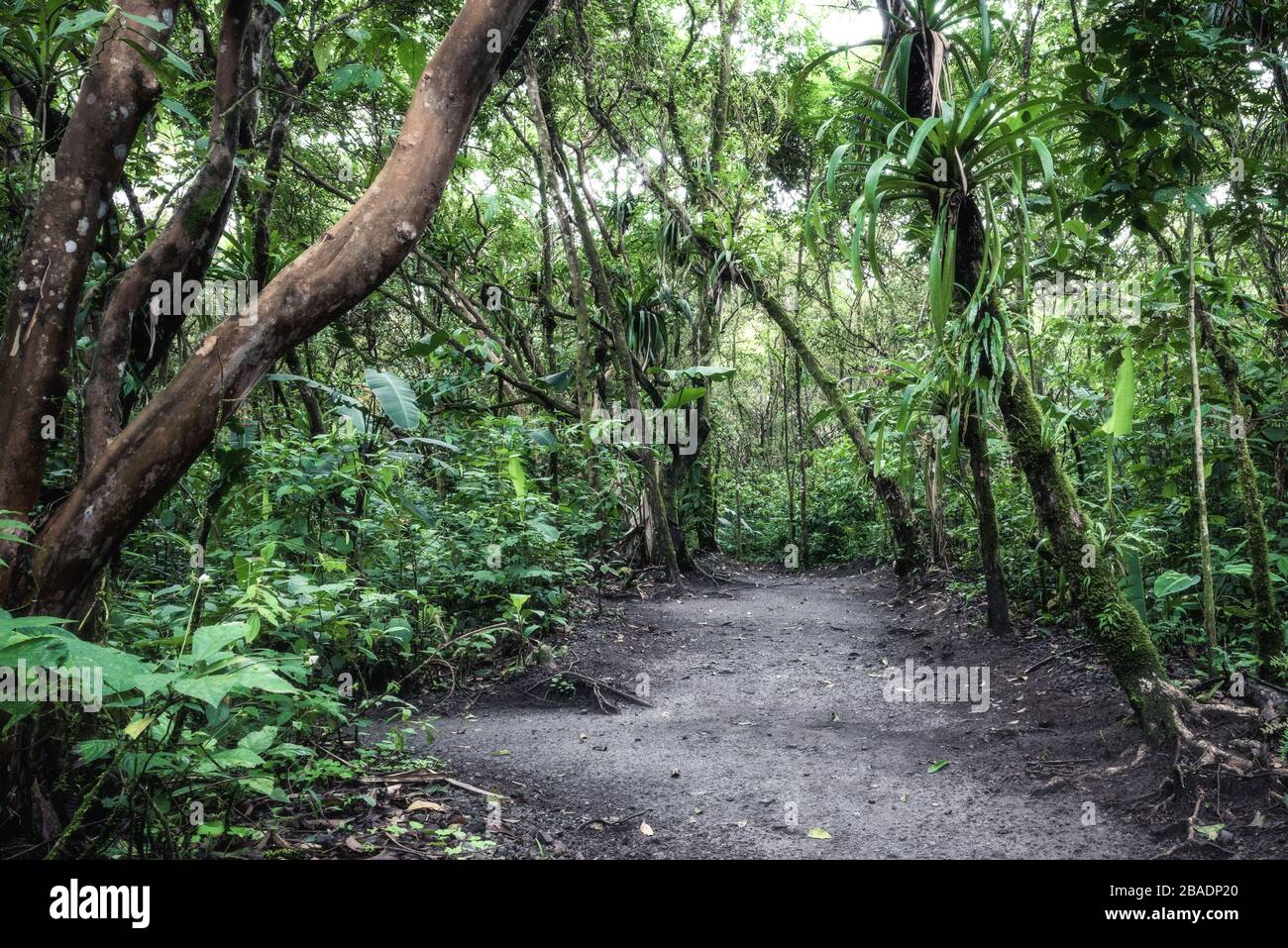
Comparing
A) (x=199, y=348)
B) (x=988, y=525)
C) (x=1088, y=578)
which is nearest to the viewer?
(x=199, y=348)

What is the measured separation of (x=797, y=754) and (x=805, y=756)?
0.05 meters

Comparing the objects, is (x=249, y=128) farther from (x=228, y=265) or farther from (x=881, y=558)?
(x=881, y=558)

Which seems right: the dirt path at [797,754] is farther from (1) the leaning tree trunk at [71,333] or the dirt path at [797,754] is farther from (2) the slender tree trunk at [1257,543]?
(1) the leaning tree trunk at [71,333]

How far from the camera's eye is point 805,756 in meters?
3.75

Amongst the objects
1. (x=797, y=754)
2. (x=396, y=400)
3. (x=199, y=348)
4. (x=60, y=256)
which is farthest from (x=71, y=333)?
(x=797, y=754)

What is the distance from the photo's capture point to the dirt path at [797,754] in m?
2.80

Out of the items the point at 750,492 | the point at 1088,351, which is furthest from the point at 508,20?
the point at 750,492

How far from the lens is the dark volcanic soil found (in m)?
2.79

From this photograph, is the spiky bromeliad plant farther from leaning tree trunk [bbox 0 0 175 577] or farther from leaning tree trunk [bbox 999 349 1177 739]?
leaning tree trunk [bbox 0 0 175 577]

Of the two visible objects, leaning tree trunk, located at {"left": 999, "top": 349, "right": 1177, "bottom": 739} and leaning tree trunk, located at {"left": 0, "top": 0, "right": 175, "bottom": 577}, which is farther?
leaning tree trunk, located at {"left": 999, "top": 349, "right": 1177, "bottom": 739}

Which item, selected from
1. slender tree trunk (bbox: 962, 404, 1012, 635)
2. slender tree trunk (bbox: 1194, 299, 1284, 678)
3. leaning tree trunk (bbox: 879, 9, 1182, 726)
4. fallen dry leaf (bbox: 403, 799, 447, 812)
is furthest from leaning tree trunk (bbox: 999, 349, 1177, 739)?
fallen dry leaf (bbox: 403, 799, 447, 812)

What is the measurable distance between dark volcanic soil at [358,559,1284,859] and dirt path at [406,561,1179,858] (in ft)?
0.04

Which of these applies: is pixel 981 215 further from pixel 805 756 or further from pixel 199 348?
pixel 199 348
